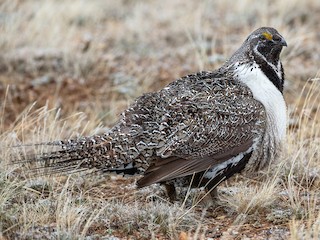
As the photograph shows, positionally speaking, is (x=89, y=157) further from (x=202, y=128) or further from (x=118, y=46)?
(x=118, y=46)

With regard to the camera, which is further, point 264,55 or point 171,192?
point 264,55

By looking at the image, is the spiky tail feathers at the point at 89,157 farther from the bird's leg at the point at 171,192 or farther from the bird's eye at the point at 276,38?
the bird's eye at the point at 276,38

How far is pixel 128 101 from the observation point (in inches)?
301

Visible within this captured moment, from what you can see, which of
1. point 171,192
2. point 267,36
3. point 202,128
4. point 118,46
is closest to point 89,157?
point 171,192

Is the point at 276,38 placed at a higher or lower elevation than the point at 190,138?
higher

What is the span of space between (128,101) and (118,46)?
14.4ft

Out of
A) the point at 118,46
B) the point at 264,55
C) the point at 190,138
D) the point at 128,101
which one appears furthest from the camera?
the point at 118,46

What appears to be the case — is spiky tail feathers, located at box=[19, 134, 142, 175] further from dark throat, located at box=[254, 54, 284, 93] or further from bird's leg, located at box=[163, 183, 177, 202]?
dark throat, located at box=[254, 54, 284, 93]

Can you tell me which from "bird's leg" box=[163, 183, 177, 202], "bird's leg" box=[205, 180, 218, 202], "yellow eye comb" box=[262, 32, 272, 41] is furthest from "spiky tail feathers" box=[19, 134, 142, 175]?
"yellow eye comb" box=[262, 32, 272, 41]

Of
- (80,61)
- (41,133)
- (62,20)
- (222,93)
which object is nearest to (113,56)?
(80,61)

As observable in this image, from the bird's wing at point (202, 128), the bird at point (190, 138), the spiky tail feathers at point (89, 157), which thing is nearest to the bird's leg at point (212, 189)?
the bird at point (190, 138)

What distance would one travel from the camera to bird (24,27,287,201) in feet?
17.3

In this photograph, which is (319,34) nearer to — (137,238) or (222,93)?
(222,93)

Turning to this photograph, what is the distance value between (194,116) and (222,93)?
0.32 meters
